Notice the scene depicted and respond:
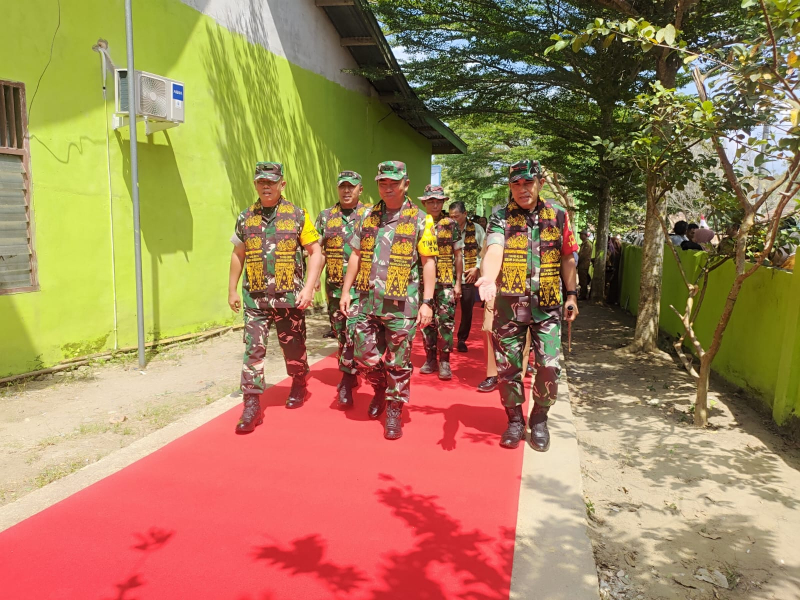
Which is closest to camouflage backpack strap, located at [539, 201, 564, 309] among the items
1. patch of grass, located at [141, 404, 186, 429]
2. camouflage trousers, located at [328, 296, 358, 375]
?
camouflage trousers, located at [328, 296, 358, 375]

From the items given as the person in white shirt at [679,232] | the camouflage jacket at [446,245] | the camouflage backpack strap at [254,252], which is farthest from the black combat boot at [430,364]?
the person in white shirt at [679,232]

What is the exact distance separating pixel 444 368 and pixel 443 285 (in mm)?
877

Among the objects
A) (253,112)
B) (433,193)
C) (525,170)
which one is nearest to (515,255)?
(525,170)

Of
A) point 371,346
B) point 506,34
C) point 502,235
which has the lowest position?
point 371,346

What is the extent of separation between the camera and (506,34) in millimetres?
9500

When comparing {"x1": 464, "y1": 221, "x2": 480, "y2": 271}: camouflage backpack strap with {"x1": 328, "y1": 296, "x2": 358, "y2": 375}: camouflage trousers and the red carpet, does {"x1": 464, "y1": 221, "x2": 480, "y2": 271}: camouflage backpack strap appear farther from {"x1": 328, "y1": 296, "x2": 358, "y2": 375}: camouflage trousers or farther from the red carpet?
the red carpet

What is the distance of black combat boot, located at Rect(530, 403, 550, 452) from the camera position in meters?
4.30

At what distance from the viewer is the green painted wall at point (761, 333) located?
191 inches

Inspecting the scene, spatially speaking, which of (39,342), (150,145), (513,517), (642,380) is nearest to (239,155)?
(150,145)

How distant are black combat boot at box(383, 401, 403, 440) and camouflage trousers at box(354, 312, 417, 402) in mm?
69

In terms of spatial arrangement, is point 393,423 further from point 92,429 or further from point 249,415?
point 92,429

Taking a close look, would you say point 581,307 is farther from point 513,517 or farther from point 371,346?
point 513,517

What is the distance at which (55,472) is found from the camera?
3824 millimetres

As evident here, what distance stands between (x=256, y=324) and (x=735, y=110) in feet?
13.1
